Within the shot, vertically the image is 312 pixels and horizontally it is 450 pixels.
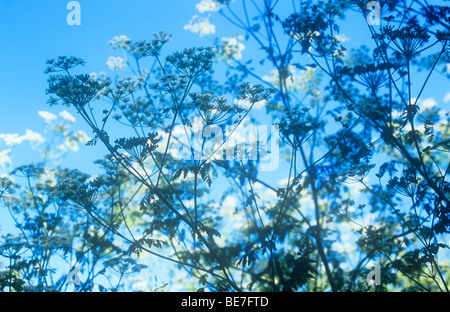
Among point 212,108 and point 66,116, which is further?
point 66,116

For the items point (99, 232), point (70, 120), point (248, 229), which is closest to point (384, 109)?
point (248, 229)

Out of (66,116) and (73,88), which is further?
(66,116)

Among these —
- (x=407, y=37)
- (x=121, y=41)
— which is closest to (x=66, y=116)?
(x=121, y=41)

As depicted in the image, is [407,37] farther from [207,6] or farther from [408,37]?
[207,6]

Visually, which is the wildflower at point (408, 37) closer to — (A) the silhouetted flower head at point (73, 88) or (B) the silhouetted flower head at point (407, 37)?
→ (B) the silhouetted flower head at point (407, 37)

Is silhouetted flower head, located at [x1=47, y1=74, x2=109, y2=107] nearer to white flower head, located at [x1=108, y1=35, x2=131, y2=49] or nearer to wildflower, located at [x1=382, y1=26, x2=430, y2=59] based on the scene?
white flower head, located at [x1=108, y1=35, x2=131, y2=49]

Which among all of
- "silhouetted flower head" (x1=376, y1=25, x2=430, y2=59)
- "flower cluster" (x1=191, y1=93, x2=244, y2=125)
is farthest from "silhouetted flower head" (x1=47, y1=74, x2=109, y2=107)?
"silhouetted flower head" (x1=376, y1=25, x2=430, y2=59)

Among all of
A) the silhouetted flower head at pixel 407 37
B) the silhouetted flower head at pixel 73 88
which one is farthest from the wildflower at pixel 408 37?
the silhouetted flower head at pixel 73 88

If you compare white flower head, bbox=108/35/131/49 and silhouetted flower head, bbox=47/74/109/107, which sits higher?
white flower head, bbox=108/35/131/49

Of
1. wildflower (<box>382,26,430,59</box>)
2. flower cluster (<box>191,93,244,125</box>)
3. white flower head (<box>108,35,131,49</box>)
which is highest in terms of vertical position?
white flower head (<box>108,35,131,49</box>)

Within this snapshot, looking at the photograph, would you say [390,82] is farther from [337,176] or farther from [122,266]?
[122,266]

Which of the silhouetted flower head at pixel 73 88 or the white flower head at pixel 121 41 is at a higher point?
the white flower head at pixel 121 41

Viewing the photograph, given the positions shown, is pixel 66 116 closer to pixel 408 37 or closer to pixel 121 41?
pixel 121 41

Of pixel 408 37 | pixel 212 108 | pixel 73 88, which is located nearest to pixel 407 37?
pixel 408 37
